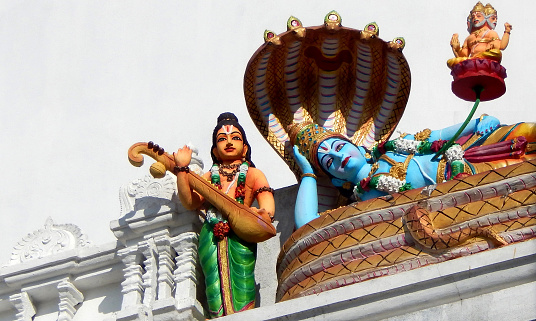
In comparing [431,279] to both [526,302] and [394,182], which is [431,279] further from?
[394,182]

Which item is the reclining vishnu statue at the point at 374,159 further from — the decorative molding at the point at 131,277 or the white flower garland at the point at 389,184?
the decorative molding at the point at 131,277

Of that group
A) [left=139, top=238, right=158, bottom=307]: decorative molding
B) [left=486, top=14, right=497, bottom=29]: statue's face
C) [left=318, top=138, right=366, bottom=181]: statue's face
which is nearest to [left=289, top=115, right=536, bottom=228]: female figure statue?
[left=318, top=138, right=366, bottom=181]: statue's face

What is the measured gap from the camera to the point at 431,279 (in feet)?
22.3

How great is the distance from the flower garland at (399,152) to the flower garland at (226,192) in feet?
2.36

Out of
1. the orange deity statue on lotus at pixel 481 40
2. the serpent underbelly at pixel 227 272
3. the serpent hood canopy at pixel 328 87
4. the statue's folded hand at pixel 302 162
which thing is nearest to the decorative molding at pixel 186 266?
the serpent underbelly at pixel 227 272

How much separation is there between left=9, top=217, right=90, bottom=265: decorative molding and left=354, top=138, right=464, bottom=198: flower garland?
1.97m

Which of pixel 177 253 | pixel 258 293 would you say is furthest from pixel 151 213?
pixel 258 293

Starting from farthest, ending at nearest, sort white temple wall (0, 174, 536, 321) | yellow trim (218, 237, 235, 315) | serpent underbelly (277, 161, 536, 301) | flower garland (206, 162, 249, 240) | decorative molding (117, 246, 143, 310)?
decorative molding (117, 246, 143, 310), flower garland (206, 162, 249, 240), yellow trim (218, 237, 235, 315), serpent underbelly (277, 161, 536, 301), white temple wall (0, 174, 536, 321)

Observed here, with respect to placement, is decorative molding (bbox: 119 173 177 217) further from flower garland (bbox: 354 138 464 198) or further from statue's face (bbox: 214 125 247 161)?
flower garland (bbox: 354 138 464 198)

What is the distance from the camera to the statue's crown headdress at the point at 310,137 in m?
8.19

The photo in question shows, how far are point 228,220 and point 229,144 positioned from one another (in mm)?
638

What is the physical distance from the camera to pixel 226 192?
26.9 ft

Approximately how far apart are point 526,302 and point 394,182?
1443mm

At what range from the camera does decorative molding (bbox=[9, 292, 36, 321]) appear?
27.8 feet
